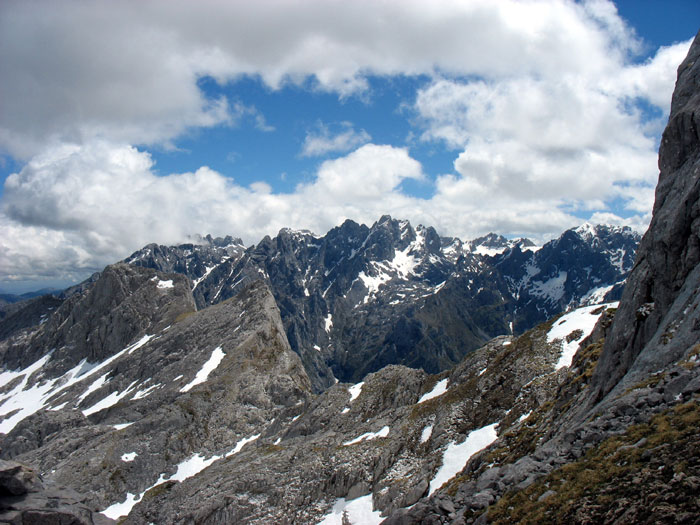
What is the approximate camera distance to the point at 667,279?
23438 mm

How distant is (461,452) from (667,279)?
20015mm

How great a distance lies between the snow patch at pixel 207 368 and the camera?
9744 centimetres

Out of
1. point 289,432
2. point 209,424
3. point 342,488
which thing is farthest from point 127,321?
point 342,488

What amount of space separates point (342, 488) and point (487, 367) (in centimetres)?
2073

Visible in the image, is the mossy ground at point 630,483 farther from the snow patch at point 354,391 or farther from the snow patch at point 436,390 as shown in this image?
the snow patch at point 354,391

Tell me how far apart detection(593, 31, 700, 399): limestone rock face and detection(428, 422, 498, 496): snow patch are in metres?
12.1

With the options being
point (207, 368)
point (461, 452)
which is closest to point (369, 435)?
point (461, 452)

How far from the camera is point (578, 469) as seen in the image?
53.9 feet

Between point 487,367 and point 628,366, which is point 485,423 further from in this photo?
point 628,366

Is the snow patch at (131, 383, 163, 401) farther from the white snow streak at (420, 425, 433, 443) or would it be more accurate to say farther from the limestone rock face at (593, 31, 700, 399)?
the limestone rock face at (593, 31, 700, 399)

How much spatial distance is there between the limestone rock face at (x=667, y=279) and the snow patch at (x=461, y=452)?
12124mm

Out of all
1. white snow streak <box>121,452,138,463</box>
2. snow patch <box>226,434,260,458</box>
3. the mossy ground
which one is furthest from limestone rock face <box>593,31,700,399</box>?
white snow streak <box>121,452,138,463</box>

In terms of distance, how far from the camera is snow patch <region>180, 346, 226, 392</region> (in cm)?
9744

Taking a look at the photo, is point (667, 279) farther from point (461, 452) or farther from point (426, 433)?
point (426, 433)
